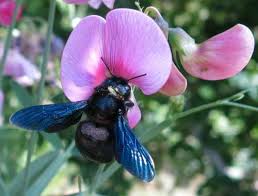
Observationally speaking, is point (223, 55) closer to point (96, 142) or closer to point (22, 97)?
point (96, 142)

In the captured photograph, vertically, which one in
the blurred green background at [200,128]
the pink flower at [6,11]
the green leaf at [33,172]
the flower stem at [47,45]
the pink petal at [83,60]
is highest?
the pink petal at [83,60]

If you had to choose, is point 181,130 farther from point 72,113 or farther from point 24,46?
point 72,113

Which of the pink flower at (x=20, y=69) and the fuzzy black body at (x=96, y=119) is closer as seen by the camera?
the fuzzy black body at (x=96, y=119)

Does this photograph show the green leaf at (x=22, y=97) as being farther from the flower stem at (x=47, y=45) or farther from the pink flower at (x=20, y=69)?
the flower stem at (x=47, y=45)

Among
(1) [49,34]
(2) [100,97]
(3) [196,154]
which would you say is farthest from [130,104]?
(3) [196,154]

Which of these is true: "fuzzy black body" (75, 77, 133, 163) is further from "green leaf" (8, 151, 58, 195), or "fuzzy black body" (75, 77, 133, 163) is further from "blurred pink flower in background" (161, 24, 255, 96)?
"green leaf" (8, 151, 58, 195)

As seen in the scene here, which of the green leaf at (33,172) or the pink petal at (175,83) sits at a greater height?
the pink petal at (175,83)

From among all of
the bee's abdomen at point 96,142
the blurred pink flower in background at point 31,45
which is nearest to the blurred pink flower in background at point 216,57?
the bee's abdomen at point 96,142

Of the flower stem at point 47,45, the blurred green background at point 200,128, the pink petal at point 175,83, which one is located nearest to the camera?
the pink petal at point 175,83
